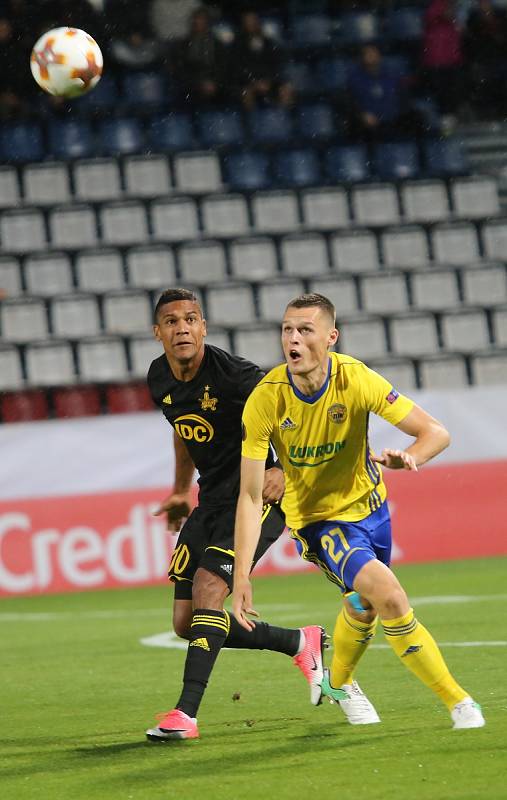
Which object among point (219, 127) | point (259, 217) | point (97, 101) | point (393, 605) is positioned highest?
point (97, 101)

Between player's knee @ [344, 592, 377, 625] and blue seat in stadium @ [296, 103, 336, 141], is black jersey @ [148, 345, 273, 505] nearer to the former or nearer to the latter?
player's knee @ [344, 592, 377, 625]

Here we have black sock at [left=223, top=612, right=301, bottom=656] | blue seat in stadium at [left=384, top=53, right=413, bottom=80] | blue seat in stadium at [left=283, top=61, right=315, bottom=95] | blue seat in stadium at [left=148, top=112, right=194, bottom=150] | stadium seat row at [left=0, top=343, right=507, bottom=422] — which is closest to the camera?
black sock at [left=223, top=612, right=301, bottom=656]

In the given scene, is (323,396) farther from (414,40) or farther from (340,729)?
(414,40)

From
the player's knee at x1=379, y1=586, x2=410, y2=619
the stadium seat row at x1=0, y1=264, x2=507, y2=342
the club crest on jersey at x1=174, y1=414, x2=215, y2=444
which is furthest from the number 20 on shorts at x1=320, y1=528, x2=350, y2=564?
the stadium seat row at x1=0, y1=264, x2=507, y2=342

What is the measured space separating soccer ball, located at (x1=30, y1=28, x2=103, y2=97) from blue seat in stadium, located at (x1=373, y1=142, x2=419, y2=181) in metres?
10.4

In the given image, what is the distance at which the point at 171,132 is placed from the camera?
64.6 feet

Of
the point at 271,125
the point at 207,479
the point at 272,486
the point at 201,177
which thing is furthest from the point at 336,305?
the point at 272,486

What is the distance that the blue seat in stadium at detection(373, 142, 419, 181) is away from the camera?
65.6 feet

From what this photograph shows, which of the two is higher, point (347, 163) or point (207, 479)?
point (347, 163)

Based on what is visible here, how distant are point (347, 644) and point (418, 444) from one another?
1.30m

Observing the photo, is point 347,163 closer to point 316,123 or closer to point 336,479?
point 316,123

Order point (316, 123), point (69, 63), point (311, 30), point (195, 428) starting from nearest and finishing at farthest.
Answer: point (195, 428), point (69, 63), point (316, 123), point (311, 30)

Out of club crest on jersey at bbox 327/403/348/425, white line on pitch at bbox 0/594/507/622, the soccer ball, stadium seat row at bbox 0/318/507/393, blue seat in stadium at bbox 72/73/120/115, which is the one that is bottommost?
white line on pitch at bbox 0/594/507/622

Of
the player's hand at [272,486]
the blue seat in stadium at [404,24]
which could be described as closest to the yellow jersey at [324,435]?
the player's hand at [272,486]
